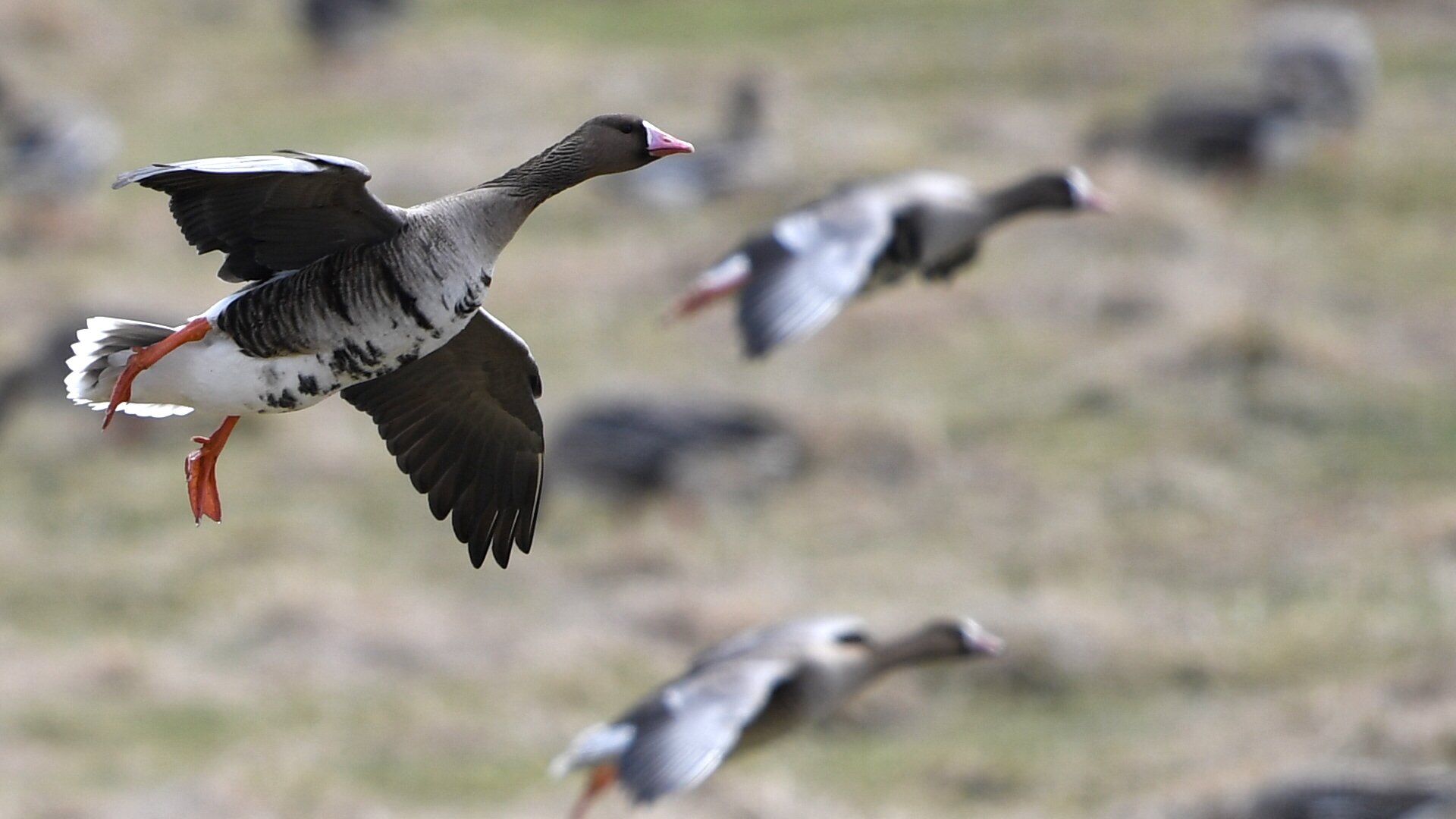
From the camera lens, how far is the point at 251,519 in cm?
1527

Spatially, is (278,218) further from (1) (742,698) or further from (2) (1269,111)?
(2) (1269,111)

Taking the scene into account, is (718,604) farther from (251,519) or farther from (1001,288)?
(1001,288)

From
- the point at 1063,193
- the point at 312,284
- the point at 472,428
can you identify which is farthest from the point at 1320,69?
the point at 312,284

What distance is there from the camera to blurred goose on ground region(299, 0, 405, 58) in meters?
28.3

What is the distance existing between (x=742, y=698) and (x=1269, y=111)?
14.7 m

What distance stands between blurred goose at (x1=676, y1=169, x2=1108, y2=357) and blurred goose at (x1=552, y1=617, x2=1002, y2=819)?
1349mm

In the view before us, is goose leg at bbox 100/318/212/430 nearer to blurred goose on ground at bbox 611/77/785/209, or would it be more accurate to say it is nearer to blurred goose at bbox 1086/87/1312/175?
blurred goose on ground at bbox 611/77/785/209

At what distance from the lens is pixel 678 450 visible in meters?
15.1

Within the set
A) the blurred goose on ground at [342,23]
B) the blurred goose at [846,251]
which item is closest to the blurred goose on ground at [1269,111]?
the blurred goose on ground at [342,23]

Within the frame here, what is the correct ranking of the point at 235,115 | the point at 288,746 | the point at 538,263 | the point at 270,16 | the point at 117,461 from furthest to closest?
the point at 270,16, the point at 235,115, the point at 538,263, the point at 117,461, the point at 288,746

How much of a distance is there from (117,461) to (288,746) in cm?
546

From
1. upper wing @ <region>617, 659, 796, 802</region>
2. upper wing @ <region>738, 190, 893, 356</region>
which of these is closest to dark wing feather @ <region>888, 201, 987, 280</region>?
upper wing @ <region>738, 190, 893, 356</region>

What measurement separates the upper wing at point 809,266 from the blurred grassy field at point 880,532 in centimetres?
289

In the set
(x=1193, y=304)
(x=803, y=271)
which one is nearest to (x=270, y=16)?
(x=1193, y=304)
